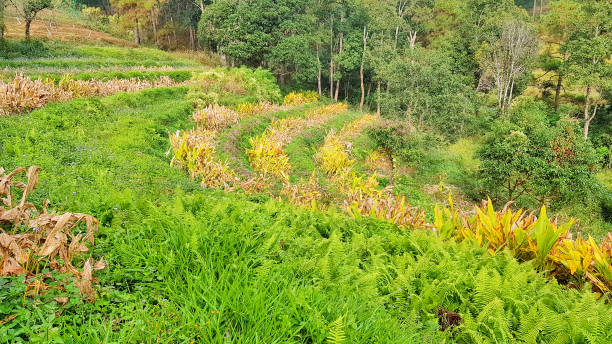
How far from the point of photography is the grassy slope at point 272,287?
6.06 feet

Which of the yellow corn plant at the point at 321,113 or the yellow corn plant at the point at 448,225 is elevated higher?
the yellow corn plant at the point at 321,113

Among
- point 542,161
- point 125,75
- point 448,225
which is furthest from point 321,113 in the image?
point 448,225

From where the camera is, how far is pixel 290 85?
35156mm

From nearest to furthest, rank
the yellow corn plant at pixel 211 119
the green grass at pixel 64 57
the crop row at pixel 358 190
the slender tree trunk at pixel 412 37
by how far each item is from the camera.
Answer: the crop row at pixel 358 190 → the yellow corn plant at pixel 211 119 → the green grass at pixel 64 57 → the slender tree trunk at pixel 412 37

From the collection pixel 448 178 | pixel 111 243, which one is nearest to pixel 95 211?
pixel 111 243

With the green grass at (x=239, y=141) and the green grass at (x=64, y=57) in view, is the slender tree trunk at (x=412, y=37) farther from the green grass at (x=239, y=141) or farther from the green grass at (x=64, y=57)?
the green grass at (x=239, y=141)

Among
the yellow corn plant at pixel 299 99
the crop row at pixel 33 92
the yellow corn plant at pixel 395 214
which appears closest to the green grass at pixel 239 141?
the yellow corn plant at pixel 395 214

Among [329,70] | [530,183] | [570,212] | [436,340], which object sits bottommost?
[570,212]

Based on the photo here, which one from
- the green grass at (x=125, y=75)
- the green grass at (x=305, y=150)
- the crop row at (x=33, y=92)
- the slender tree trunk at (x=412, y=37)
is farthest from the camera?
the slender tree trunk at (x=412, y=37)

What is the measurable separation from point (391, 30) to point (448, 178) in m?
23.5

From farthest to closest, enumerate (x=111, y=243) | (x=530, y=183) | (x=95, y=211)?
(x=530, y=183) → (x=95, y=211) → (x=111, y=243)

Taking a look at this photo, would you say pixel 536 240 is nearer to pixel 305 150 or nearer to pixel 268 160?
pixel 268 160

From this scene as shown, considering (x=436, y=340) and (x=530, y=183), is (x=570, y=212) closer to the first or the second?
(x=530, y=183)

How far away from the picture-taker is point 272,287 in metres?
2.22
